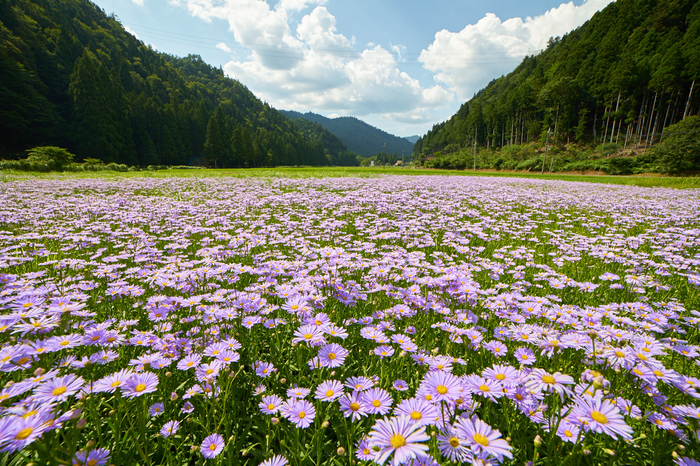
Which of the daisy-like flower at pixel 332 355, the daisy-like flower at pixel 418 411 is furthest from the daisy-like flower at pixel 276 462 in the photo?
the daisy-like flower at pixel 418 411

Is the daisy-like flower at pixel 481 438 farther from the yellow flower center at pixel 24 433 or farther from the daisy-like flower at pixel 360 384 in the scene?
the yellow flower center at pixel 24 433

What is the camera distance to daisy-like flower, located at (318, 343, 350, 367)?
147 cm

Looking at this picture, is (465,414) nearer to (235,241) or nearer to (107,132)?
(235,241)

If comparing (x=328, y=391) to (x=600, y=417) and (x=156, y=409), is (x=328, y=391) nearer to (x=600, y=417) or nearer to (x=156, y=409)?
(x=156, y=409)

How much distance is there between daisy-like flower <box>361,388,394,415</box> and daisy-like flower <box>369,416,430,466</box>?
19 cm

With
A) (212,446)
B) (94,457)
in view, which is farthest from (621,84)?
(94,457)

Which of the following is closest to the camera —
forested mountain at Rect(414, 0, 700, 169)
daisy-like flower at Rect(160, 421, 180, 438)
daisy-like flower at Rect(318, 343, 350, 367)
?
daisy-like flower at Rect(160, 421, 180, 438)

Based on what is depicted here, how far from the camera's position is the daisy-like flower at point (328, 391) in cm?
133

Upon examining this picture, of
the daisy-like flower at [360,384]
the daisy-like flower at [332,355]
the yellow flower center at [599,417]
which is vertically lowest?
the daisy-like flower at [360,384]

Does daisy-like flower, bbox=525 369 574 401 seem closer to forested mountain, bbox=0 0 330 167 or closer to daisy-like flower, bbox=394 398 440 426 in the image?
daisy-like flower, bbox=394 398 440 426

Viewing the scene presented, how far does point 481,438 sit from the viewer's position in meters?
1.00

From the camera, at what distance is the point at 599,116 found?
180 feet

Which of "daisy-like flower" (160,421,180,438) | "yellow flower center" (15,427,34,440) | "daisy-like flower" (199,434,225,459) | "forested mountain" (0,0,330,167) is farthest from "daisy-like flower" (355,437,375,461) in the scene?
"forested mountain" (0,0,330,167)

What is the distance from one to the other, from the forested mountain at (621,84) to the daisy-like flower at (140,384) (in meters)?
50.9
